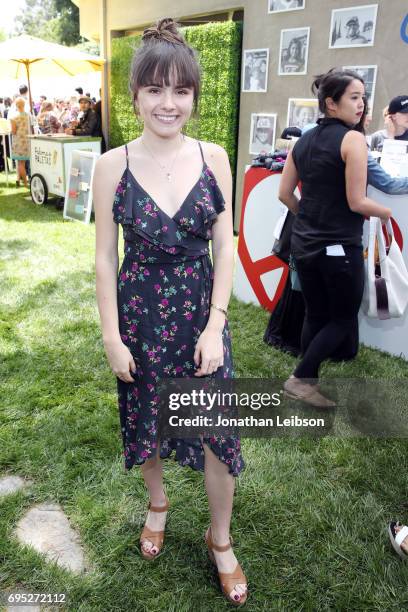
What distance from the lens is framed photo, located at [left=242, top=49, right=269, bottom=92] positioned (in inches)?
276

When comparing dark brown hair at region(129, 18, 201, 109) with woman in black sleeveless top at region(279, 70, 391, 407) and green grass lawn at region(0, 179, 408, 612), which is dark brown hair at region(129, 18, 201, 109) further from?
green grass lawn at region(0, 179, 408, 612)

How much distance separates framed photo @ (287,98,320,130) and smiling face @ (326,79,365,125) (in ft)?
13.4

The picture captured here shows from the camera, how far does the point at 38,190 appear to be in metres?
8.78

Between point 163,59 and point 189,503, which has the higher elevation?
point 163,59

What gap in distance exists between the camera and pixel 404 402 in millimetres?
3209

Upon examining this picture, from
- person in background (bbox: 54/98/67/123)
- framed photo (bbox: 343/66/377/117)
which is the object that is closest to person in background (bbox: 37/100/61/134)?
person in background (bbox: 54/98/67/123)

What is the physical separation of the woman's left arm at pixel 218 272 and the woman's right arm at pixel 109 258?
24 centimetres

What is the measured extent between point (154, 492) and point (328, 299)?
4.85 feet

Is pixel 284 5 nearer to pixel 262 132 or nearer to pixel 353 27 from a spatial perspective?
pixel 353 27

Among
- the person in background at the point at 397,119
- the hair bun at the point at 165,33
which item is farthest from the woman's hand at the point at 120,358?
the person in background at the point at 397,119

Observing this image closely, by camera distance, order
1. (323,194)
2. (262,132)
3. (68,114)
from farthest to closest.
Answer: (68,114)
(262,132)
(323,194)

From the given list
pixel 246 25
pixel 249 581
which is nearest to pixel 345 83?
pixel 249 581

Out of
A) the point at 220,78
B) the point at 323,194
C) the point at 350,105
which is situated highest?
the point at 220,78

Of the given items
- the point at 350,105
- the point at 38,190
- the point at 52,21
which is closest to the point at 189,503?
A: the point at 350,105
